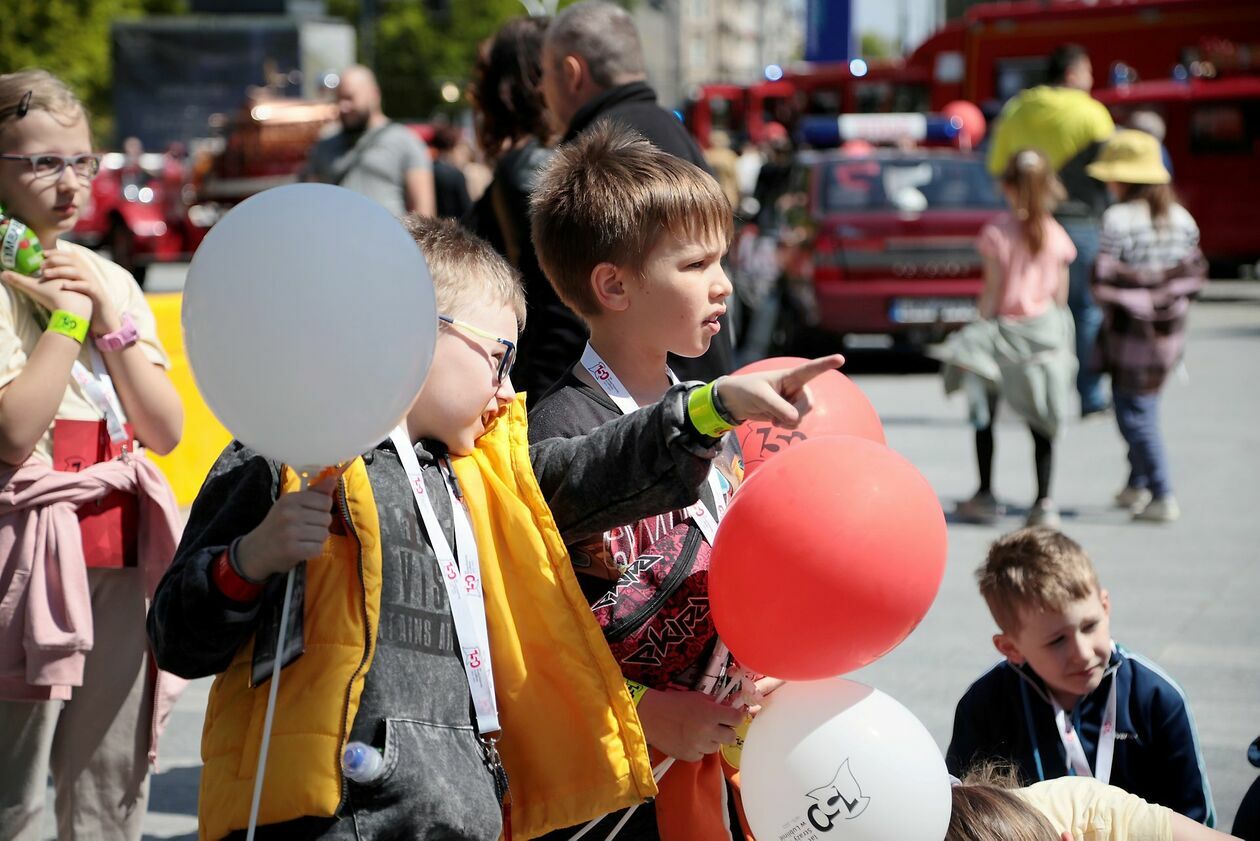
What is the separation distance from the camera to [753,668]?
2.39 metres

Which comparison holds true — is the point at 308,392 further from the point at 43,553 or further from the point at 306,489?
the point at 43,553

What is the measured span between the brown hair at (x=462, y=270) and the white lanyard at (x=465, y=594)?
0.24m

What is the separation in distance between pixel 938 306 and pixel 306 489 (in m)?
11.0

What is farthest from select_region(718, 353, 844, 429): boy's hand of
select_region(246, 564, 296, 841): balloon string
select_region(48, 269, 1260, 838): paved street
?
select_region(48, 269, 1260, 838): paved street

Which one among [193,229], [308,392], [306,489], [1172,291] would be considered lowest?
[193,229]

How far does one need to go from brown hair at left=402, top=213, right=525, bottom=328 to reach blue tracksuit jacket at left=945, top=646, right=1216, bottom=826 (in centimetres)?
159

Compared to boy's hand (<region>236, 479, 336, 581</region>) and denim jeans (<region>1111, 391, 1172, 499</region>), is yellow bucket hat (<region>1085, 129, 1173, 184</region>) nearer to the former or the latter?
denim jeans (<region>1111, 391, 1172, 499</region>)

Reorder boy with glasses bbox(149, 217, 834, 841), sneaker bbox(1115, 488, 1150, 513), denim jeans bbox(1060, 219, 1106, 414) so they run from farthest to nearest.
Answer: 1. denim jeans bbox(1060, 219, 1106, 414)
2. sneaker bbox(1115, 488, 1150, 513)
3. boy with glasses bbox(149, 217, 834, 841)

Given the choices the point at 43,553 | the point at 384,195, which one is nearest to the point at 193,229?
the point at 384,195

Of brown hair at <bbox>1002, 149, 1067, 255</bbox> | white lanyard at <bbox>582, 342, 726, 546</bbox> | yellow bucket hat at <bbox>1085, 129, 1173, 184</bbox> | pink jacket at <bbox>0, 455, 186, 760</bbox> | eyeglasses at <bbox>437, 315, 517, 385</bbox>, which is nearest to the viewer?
eyeglasses at <bbox>437, 315, 517, 385</bbox>

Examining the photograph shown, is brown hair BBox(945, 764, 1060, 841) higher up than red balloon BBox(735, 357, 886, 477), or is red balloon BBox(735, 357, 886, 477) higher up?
red balloon BBox(735, 357, 886, 477)

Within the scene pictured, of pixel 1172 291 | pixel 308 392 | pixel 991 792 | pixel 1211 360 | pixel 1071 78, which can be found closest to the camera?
pixel 308 392

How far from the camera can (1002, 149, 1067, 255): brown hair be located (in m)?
7.91

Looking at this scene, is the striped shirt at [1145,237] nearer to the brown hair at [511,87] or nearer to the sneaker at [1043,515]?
the sneaker at [1043,515]
